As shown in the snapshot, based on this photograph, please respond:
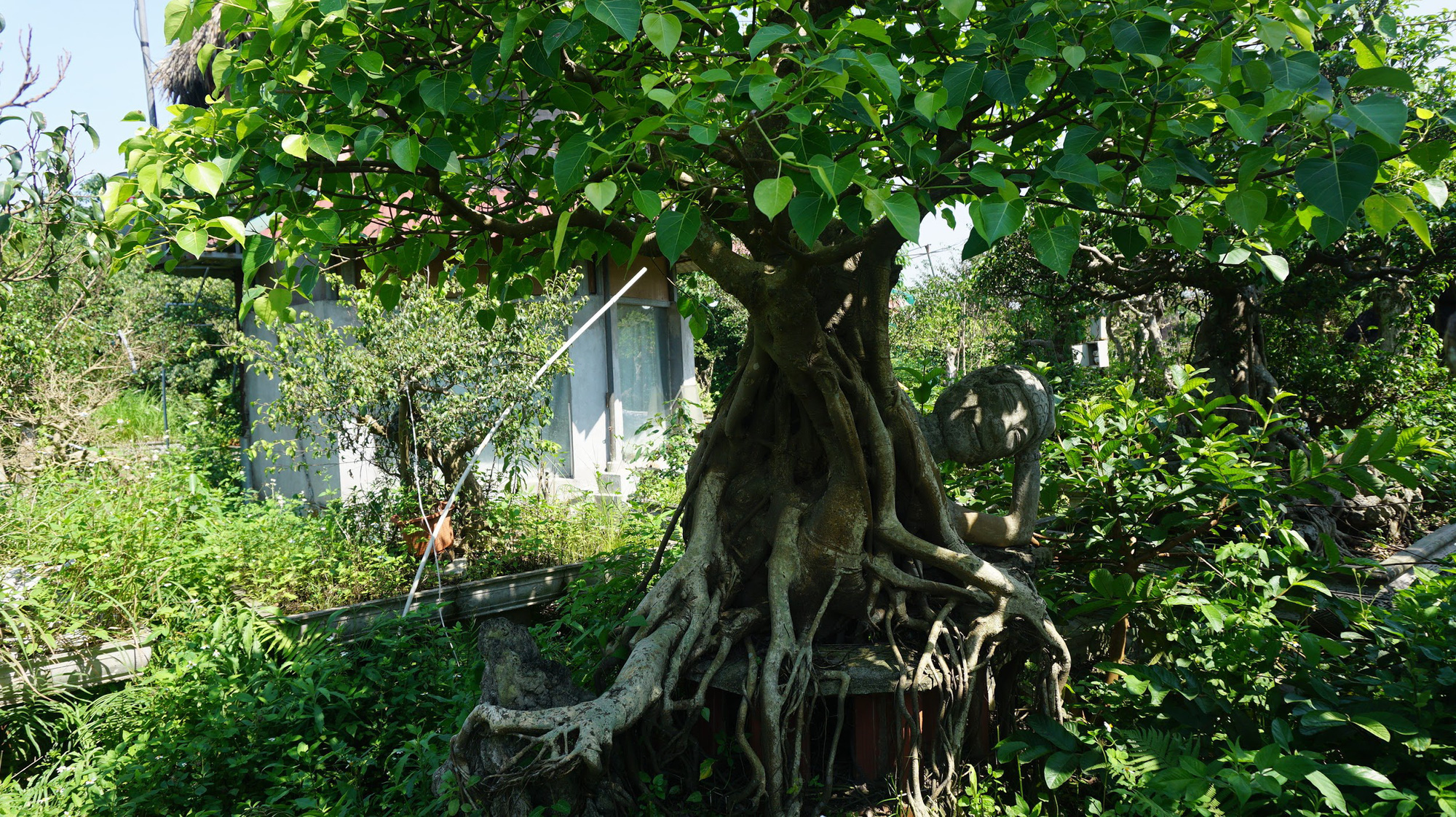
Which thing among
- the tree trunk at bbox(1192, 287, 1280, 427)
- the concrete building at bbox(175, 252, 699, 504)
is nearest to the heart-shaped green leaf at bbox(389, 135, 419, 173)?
the concrete building at bbox(175, 252, 699, 504)

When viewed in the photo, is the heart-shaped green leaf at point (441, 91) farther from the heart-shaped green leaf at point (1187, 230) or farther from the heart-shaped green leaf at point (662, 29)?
the heart-shaped green leaf at point (1187, 230)

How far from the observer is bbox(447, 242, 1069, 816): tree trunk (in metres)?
3.25

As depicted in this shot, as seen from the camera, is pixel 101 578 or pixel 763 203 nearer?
pixel 763 203

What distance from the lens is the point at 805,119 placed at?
1.97m

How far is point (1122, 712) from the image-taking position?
3.41m

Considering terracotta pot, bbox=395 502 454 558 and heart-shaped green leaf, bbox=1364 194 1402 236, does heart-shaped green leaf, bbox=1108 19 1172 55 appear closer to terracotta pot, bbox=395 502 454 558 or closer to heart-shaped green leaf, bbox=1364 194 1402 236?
heart-shaped green leaf, bbox=1364 194 1402 236

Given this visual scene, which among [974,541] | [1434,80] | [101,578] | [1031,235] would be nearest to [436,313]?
[101,578]

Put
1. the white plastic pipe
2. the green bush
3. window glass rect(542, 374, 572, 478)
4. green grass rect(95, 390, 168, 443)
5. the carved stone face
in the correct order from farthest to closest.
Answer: green grass rect(95, 390, 168, 443) < window glass rect(542, 374, 572, 478) < the white plastic pipe < the carved stone face < the green bush

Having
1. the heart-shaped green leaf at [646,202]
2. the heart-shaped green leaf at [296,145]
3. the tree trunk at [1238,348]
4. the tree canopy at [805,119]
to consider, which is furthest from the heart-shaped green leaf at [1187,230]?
the tree trunk at [1238,348]

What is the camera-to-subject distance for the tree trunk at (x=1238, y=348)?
25.8 feet

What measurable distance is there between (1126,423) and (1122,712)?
1.69m

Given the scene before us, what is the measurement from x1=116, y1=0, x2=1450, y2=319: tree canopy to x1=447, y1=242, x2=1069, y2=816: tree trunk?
2.46 feet

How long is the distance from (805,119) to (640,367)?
28.4 feet

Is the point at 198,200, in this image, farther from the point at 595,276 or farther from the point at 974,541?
the point at 595,276
